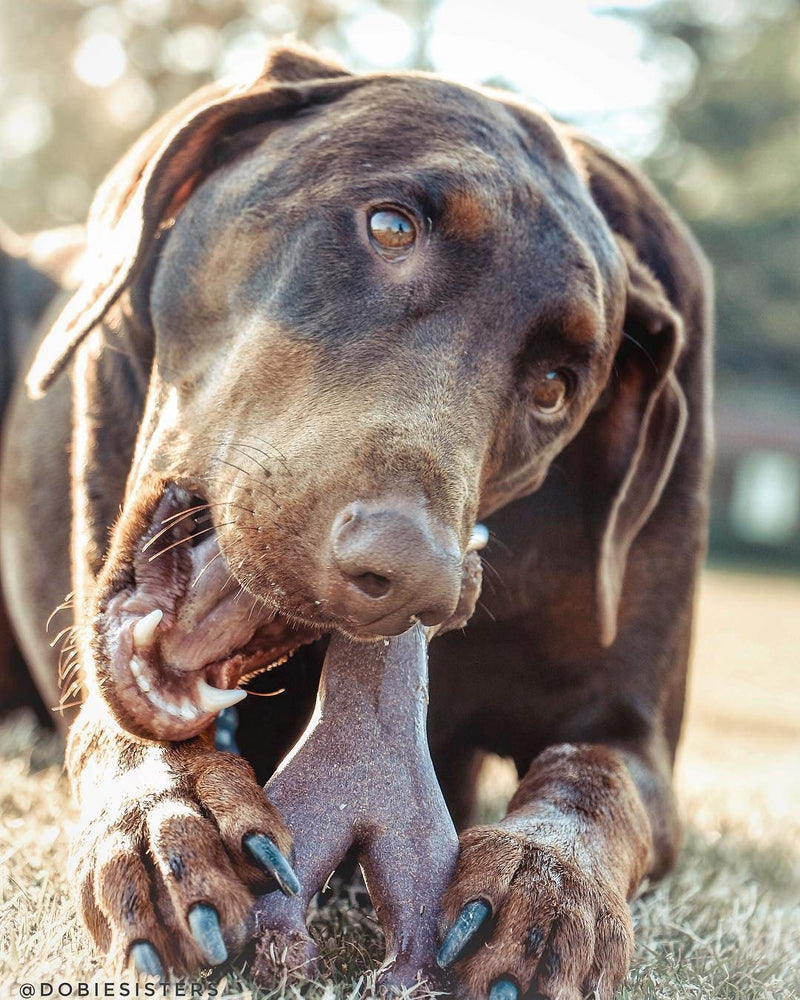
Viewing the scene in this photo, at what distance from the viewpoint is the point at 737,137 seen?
2609 cm

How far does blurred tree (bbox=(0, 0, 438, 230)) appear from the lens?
2222cm

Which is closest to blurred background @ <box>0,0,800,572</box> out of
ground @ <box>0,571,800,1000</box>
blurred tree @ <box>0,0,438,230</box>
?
blurred tree @ <box>0,0,438,230</box>

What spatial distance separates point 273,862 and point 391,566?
1.58 ft

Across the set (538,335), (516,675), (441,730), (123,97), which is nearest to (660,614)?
(516,675)

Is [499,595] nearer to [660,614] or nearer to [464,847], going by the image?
[660,614]

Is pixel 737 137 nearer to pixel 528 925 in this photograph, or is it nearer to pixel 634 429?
pixel 634 429

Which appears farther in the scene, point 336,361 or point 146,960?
point 336,361

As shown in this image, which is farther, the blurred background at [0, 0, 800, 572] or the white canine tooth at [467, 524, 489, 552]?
the blurred background at [0, 0, 800, 572]

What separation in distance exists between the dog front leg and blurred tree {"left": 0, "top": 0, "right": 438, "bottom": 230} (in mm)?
20772

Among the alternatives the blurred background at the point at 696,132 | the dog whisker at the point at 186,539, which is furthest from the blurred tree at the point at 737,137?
the dog whisker at the point at 186,539

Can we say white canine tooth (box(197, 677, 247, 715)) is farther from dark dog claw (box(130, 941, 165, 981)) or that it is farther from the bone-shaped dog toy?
dark dog claw (box(130, 941, 165, 981))

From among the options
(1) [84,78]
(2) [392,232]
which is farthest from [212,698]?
(1) [84,78]

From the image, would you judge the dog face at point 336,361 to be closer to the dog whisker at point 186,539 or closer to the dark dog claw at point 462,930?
the dog whisker at point 186,539

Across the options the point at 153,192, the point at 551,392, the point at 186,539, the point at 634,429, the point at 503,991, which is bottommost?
the point at 503,991
